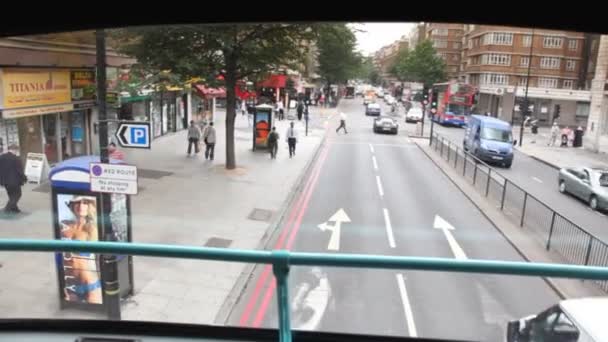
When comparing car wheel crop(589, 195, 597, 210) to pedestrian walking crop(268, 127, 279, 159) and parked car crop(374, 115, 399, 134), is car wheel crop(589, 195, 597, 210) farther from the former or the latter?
parked car crop(374, 115, 399, 134)

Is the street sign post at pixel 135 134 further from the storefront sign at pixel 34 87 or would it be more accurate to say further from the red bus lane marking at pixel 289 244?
the storefront sign at pixel 34 87

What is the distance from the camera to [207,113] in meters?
28.2

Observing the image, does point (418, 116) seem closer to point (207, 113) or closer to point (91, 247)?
point (207, 113)

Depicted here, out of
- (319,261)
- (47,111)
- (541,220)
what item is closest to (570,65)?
(541,220)

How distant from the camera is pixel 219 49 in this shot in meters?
14.6

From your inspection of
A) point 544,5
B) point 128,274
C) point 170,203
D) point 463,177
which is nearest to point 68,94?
point 170,203

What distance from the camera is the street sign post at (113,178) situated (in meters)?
6.18

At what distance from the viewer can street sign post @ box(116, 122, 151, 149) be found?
7629 mm

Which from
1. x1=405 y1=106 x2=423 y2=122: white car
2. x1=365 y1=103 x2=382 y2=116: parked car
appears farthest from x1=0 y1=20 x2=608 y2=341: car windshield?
x1=365 y1=103 x2=382 y2=116: parked car

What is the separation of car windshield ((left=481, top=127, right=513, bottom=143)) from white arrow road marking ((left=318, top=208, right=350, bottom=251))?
27.5 feet

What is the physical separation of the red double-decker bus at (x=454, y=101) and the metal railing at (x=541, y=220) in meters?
1.92

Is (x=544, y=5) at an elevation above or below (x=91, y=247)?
above

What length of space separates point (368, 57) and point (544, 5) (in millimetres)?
10238

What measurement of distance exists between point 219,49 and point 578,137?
19305 mm
